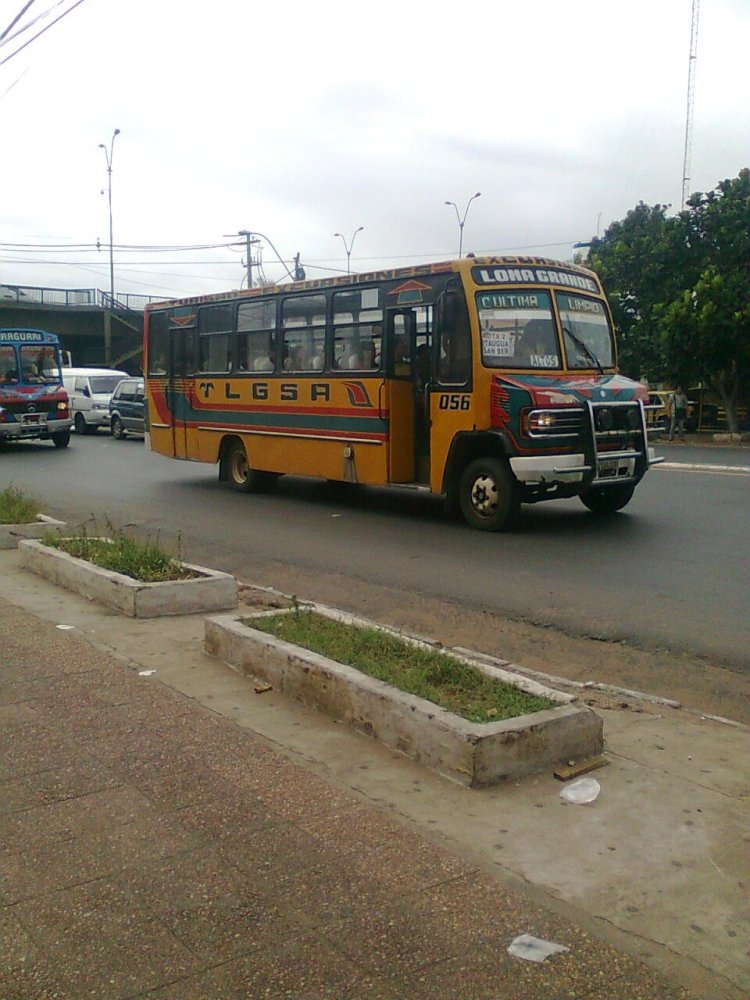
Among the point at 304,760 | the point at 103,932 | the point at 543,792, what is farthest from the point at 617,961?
the point at 304,760

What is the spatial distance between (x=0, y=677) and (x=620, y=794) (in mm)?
3675

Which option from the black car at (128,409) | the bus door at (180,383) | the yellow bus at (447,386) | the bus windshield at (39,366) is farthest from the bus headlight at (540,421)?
the black car at (128,409)

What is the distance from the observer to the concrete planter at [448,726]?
4363mm

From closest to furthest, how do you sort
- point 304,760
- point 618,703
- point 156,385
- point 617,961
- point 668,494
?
point 617,961 → point 304,760 → point 618,703 → point 668,494 → point 156,385

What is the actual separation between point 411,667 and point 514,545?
566 cm

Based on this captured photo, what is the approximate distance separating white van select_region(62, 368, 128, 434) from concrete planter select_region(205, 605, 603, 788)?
2761 cm

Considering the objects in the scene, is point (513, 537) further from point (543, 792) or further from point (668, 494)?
point (543, 792)

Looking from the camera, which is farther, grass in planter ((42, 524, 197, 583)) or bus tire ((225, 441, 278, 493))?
bus tire ((225, 441, 278, 493))

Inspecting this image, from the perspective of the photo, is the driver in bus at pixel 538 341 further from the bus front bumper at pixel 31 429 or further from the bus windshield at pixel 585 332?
the bus front bumper at pixel 31 429

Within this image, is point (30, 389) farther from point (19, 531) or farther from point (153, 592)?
point (153, 592)

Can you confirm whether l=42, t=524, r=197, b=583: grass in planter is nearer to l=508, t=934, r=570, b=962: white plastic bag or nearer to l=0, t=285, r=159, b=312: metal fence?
l=508, t=934, r=570, b=962: white plastic bag

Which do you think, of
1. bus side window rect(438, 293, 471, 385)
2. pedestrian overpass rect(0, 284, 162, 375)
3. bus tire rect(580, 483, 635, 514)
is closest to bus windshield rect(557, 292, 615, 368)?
bus side window rect(438, 293, 471, 385)

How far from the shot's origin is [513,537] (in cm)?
1125

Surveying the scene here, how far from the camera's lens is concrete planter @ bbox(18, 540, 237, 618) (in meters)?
7.48
